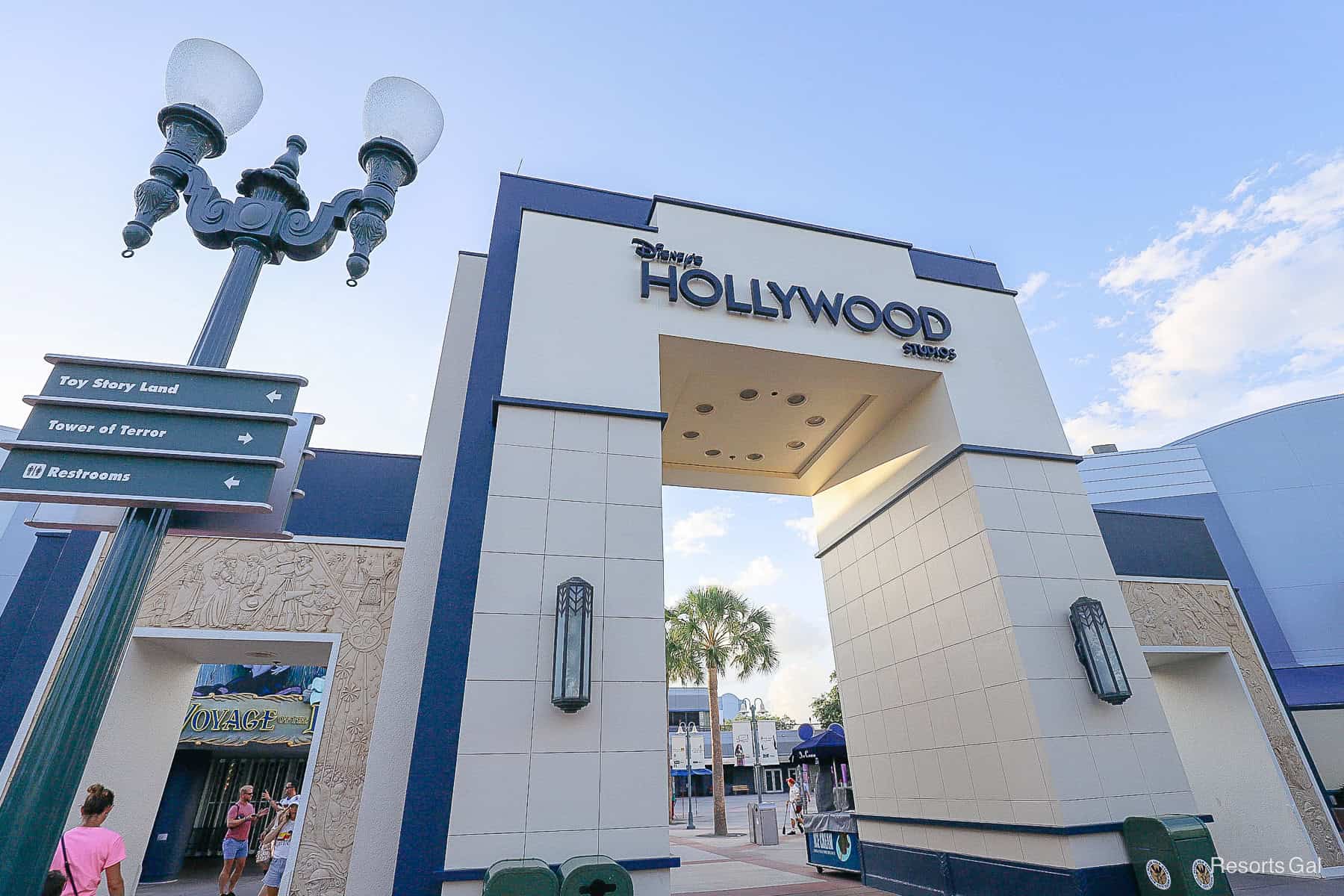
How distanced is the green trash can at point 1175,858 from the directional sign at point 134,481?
8931 millimetres

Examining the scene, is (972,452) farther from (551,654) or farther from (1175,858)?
(551,654)

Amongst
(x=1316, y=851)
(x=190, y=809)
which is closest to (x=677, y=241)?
(x=1316, y=851)

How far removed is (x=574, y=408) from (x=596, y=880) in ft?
15.9

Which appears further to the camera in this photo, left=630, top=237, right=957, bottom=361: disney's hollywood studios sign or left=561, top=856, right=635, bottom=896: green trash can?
left=630, top=237, right=957, bottom=361: disney's hollywood studios sign

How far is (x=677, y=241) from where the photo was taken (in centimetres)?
967

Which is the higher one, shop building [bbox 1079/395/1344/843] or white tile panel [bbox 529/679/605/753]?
shop building [bbox 1079/395/1344/843]

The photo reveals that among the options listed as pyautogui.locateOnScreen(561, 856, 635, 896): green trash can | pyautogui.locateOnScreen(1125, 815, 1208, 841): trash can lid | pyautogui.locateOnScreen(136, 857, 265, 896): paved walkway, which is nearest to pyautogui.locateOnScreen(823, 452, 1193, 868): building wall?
pyautogui.locateOnScreen(1125, 815, 1208, 841): trash can lid

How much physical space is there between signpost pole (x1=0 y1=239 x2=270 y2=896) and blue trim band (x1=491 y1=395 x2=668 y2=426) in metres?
4.50

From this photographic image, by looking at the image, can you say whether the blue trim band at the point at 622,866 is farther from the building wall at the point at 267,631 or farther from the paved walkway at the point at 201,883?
the paved walkway at the point at 201,883

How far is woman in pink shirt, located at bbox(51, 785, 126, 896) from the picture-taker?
3996 mm

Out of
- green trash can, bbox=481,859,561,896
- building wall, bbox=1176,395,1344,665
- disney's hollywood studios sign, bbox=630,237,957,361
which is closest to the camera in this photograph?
green trash can, bbox=481,859,561,896

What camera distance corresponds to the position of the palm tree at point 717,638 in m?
24.7

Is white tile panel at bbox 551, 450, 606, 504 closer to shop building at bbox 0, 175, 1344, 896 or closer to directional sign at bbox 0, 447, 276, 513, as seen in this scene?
shop building at bbox 0, 175, 1344, 896

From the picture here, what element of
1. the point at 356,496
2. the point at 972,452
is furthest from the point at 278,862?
the point at 972,452
